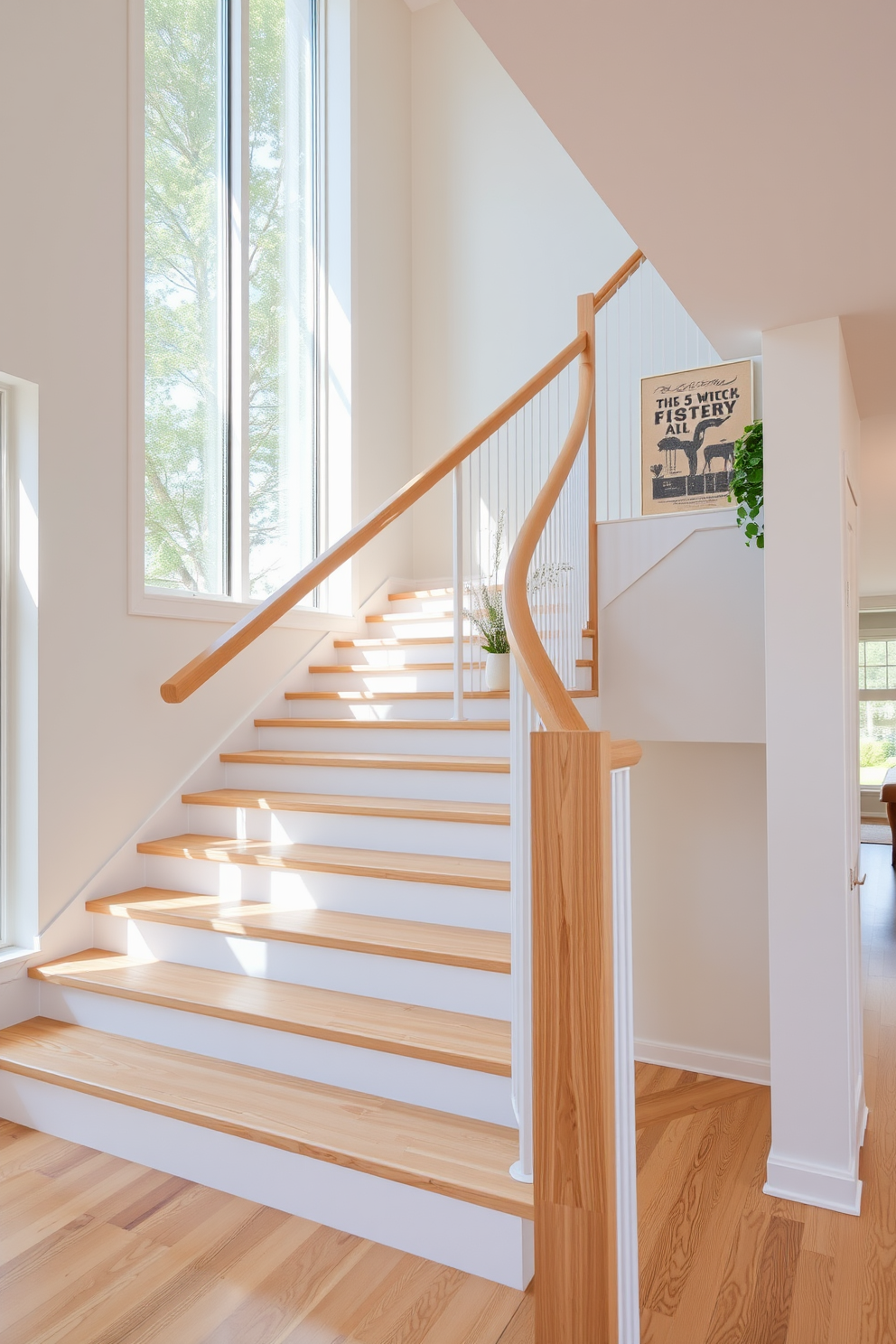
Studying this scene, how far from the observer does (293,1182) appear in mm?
1985

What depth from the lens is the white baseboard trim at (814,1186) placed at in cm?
229

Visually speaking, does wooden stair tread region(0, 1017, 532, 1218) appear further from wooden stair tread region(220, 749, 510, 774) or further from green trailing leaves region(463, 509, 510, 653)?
green trailing leaves region(463, 509, 510, 653)

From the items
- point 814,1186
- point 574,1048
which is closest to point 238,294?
point 574,1048

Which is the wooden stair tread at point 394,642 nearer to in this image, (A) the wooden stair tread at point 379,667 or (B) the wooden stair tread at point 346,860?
(A) the wooden stair tread at point 379,667

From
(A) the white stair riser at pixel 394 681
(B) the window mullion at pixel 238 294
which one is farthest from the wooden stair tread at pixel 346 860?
(B) the window mullion at pixel 238 294

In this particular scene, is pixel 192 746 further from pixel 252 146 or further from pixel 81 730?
pixel 252 146

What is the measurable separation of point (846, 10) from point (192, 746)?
2.99 meters

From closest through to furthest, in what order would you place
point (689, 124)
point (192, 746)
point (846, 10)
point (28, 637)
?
1. point (846, 10)
2. point (689, 124)
3. point (28, 637)
4. point (192, 746)

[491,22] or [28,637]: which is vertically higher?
[491,22]

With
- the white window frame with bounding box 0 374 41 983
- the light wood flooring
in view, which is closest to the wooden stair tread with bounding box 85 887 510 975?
the white window frame with bounding box 0 374 41 983

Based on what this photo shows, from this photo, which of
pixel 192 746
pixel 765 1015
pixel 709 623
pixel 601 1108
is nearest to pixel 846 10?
pixel 601 1108

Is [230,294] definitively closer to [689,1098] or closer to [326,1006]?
[326,1006]

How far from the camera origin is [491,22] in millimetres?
1319

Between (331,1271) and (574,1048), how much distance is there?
3.15ft
